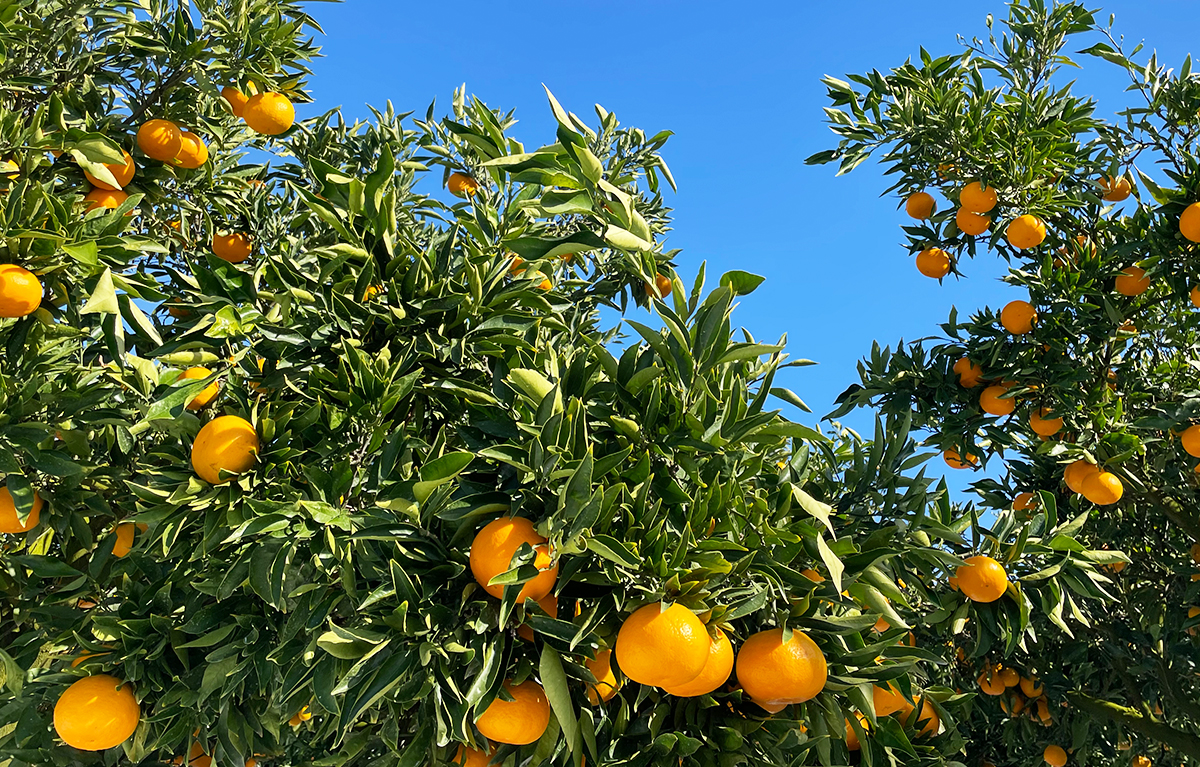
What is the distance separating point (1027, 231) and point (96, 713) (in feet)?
13.5

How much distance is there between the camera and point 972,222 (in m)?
4.15

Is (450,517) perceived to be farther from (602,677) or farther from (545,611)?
(602,677)

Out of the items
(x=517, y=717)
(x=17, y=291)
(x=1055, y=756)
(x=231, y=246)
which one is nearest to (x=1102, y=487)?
(x=1055, y=756)

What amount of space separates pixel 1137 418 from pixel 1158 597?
1129mm

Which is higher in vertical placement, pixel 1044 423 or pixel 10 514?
pixel 1044 423

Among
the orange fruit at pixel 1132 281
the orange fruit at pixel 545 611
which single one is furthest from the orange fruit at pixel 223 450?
the orange fruit at pixel 1132 281


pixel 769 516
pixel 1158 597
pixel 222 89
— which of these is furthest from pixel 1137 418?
pixel 222 89

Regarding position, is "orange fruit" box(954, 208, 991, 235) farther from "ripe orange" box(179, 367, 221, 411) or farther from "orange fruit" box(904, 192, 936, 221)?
"ripe orange" box(179, 367, 221, 411)

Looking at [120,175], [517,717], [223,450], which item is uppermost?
[120,175]

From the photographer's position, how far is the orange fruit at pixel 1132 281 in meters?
3.80

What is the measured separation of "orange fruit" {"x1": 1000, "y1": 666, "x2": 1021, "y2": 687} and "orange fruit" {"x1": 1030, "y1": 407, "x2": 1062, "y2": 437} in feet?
4.49

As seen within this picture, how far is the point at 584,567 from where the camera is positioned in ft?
5.83

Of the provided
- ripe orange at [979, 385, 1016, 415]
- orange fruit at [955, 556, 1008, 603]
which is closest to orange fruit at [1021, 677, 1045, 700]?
ripe orange at [979, 385, 1016, 415]

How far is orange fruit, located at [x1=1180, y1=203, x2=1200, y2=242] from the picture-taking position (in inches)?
131
